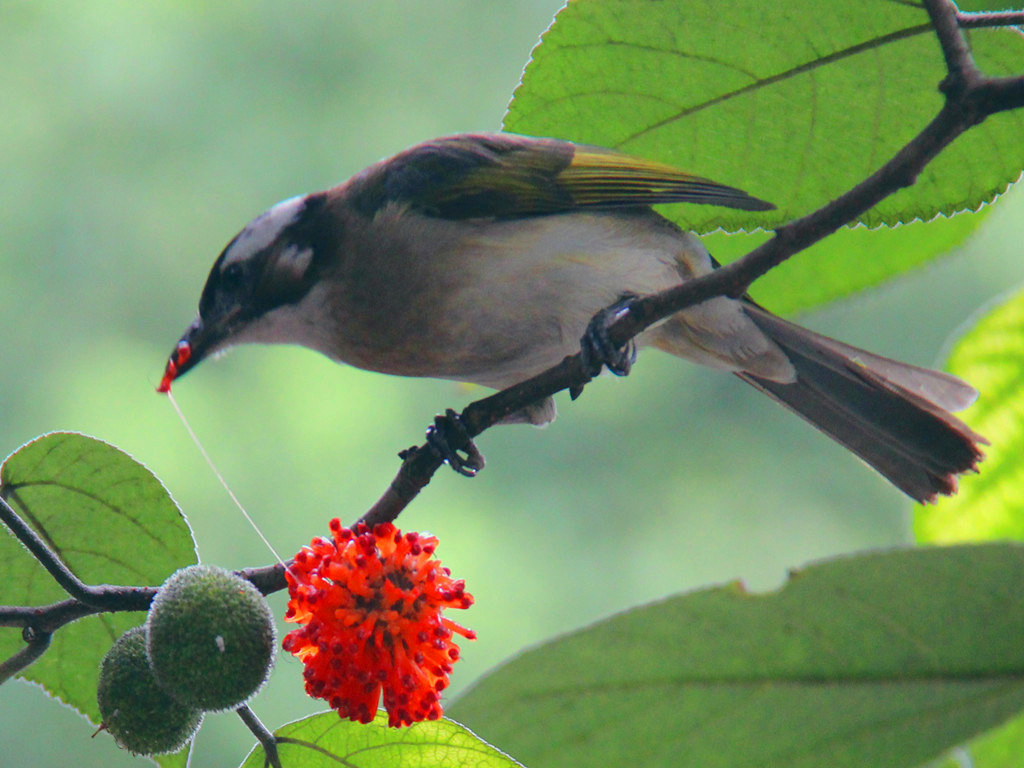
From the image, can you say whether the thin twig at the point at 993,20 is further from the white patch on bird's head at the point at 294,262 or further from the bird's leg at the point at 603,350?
the white patch on bird's head at the point at 294,262

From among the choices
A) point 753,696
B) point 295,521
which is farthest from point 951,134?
point 295,521

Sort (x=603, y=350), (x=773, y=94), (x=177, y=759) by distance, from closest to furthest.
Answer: (x=177, y=759) → (x=773, y=94) → (x=603, y=350)

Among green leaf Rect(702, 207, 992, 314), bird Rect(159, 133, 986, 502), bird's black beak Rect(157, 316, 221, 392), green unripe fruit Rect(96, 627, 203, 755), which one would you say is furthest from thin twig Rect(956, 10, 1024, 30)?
bird's black beak Rect(157, 316, 221, 392)

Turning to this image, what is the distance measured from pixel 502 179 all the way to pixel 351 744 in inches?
65.6

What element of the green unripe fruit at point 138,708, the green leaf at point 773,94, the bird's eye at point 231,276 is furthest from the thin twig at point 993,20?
the bird's eye at point 231,276

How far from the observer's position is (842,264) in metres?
1.90

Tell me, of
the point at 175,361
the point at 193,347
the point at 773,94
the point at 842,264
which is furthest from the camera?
the point at 193,347

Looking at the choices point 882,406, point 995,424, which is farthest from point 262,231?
point 995,424

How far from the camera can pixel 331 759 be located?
143 cm

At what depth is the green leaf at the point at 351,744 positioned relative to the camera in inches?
55.3

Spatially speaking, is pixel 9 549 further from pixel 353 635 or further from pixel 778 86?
pixel 778 86

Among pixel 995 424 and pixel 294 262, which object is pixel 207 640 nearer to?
pixel 995 424

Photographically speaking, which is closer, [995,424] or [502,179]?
[995,424]

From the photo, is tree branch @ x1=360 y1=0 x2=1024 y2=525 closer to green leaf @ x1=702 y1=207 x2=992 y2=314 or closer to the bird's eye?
green leaf @ x1=702 y1=207 x2=992 y2=314
